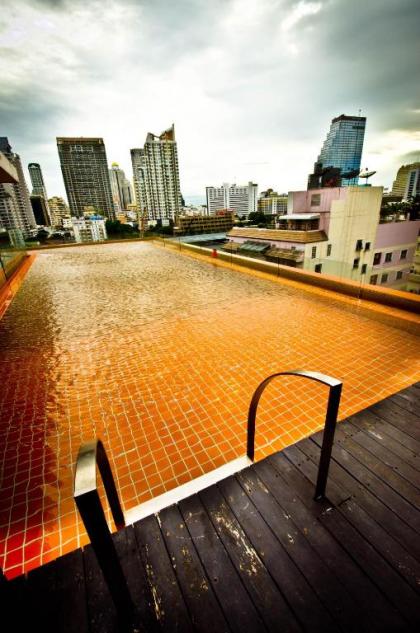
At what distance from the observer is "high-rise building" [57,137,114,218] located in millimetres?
123438

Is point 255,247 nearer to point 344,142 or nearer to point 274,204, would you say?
point 274,204

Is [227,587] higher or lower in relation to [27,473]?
higher

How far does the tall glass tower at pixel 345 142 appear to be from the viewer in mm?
146125

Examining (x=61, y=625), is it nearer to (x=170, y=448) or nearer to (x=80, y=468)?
(x=80, y=468)

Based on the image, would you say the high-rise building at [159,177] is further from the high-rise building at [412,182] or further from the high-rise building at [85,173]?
the high-rise building at [412,182]

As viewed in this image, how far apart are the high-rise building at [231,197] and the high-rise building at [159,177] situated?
228ft

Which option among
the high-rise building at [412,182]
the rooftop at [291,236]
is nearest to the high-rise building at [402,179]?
the high-rise building at [412,182]

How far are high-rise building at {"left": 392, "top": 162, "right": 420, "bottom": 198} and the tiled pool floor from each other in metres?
177

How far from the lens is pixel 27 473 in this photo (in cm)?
286

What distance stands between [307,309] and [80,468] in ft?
21.5

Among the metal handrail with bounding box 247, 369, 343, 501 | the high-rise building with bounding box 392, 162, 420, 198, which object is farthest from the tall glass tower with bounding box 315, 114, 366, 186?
the metal handrail with bounding box 247, 369, 343, 501

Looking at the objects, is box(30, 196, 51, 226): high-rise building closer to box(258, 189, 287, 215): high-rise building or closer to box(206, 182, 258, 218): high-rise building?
box(206, 182, 258, 218): high-rise building

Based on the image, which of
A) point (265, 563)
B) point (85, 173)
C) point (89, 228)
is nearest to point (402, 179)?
point (89, 228)

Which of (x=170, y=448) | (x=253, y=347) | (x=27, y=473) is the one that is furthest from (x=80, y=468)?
(x=253, y=347)
